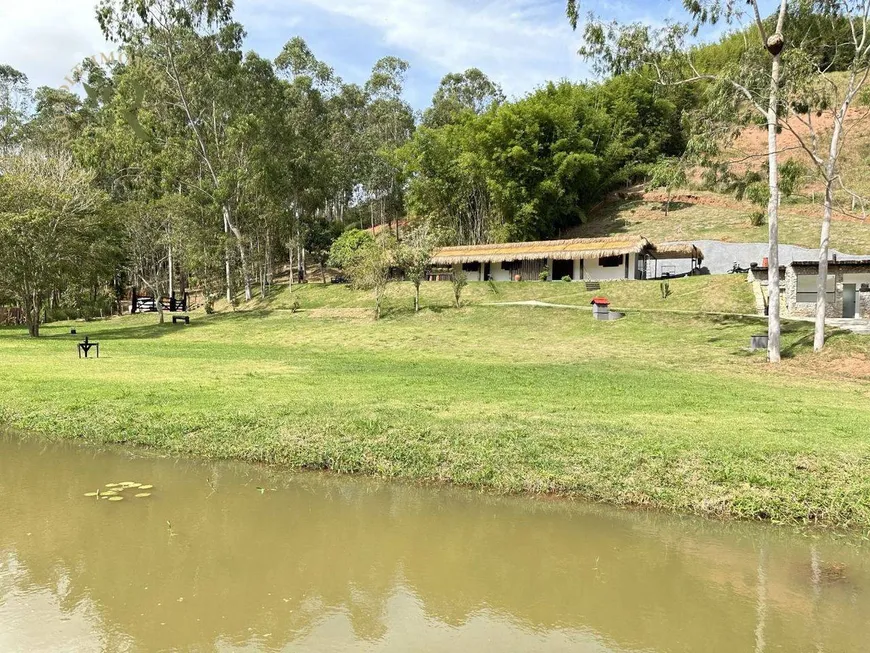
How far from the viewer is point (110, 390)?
12.3 m

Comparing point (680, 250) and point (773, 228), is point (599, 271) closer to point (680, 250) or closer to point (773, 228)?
point (680, 250)

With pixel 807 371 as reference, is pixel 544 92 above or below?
above

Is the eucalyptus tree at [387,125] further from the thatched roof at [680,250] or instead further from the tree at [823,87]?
the tree at [823,87]

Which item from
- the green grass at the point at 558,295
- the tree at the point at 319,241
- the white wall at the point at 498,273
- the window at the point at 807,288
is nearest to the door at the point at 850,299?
the window at the point at 807,288

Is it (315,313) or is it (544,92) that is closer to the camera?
(315,313)

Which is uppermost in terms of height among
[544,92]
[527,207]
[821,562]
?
[544,92]

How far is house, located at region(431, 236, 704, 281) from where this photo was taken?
3866 centimetres

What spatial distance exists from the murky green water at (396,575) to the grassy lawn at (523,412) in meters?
0.79

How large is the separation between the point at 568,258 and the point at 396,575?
35979 millimetres

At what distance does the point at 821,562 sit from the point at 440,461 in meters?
4.28

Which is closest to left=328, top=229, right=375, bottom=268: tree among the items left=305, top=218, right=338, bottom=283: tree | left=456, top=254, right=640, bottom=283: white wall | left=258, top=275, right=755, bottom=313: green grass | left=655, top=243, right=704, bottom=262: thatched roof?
Result: left=258, top=275, right=755, bottom=313: green grass

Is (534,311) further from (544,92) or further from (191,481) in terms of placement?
(544,92)

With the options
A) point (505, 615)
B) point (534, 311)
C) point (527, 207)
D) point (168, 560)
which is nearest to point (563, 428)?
point (505, 615)

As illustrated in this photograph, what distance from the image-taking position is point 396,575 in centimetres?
521
